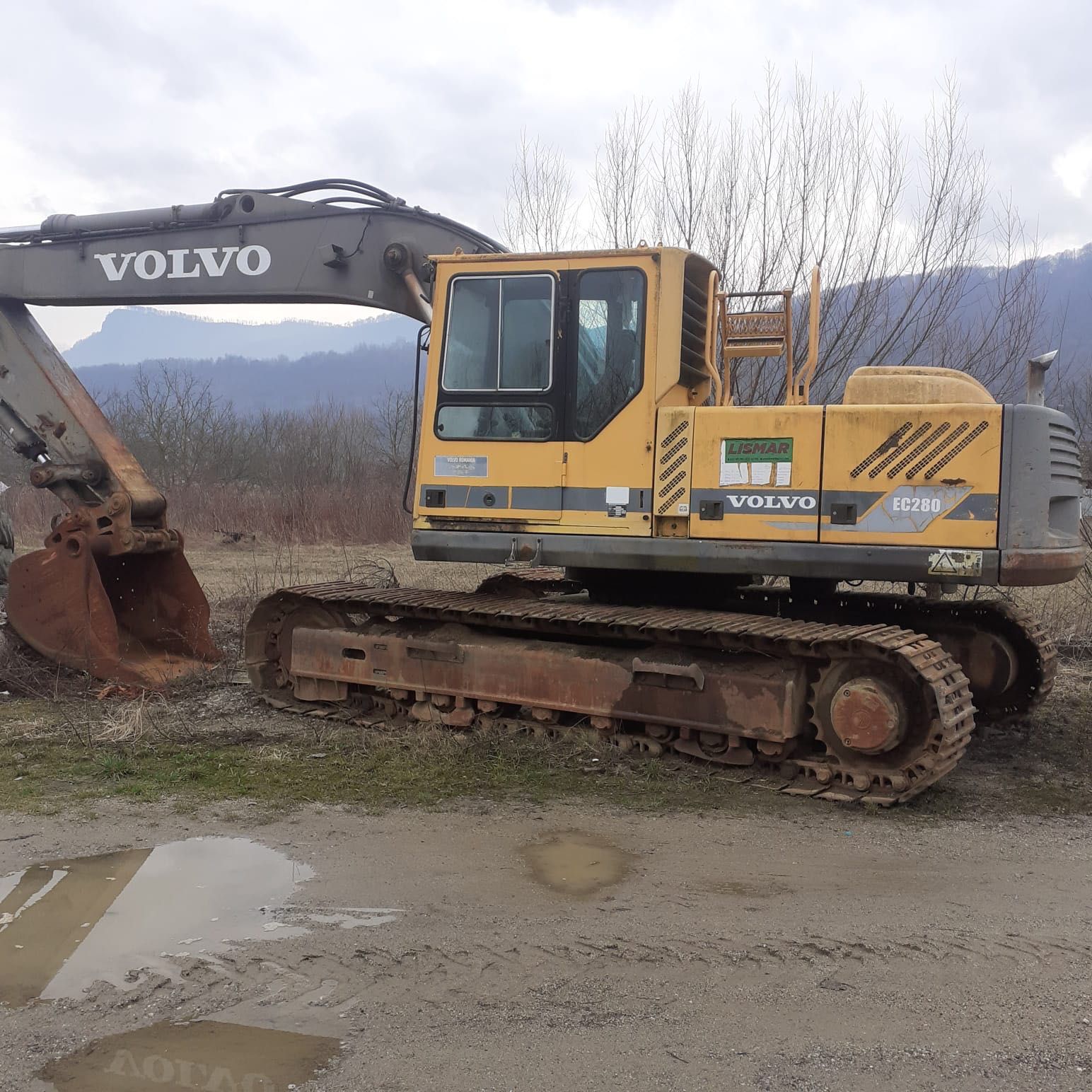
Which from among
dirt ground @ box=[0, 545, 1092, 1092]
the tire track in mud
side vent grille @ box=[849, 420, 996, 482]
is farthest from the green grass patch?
side vent grille @ box=[849, 420, 996, 482]

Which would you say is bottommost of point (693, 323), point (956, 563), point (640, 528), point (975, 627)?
point (975, 627)

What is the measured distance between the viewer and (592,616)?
21.4ft

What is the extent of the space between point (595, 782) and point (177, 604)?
4295mm

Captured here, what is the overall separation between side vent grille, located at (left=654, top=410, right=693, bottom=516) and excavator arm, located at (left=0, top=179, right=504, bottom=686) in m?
2.21

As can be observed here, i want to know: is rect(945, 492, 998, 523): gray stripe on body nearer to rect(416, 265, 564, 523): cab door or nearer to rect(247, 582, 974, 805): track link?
rect(247, 582, 974, 805): track link

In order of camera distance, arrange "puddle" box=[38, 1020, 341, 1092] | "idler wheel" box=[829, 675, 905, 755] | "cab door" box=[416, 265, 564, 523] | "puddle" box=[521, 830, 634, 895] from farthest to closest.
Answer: "cab door" box=[416, 265, 564, 523] < "idler wheel" box=[829, 675, 905, 755] < "puddle" box=[521, 830, 634, 895] < "puddle" box=[38, 1020, 341, 1092]

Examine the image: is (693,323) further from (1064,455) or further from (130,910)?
(130,910)

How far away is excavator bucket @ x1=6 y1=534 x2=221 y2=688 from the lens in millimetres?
7914

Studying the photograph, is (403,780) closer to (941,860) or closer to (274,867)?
(274,867)

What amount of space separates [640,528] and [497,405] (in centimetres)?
115

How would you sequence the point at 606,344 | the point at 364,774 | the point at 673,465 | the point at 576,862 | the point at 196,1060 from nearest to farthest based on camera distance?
the point at 196,1060, the point at 576,862, the point at 364,774, the point at 673,465, the point at 606,344

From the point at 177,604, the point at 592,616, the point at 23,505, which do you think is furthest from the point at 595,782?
the point at 23,505

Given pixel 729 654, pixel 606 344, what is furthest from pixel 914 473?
pixel 606 344

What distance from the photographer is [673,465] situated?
6.27m
